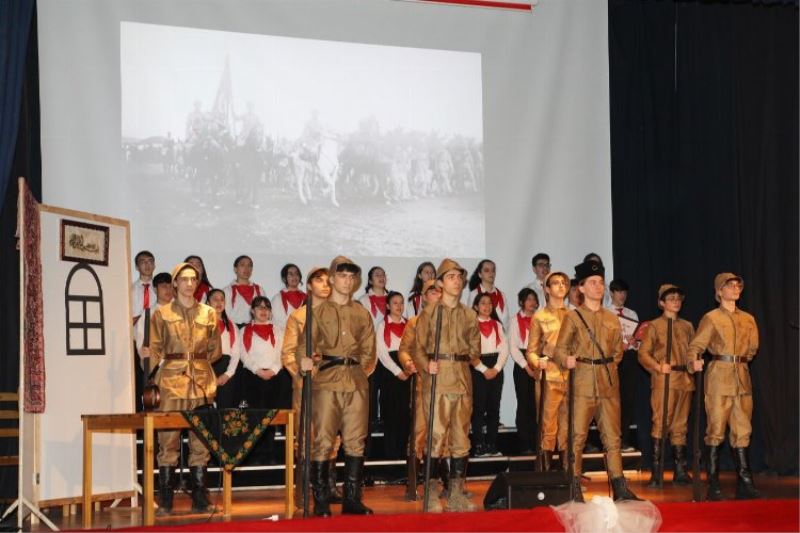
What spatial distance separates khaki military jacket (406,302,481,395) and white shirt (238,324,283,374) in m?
2.15

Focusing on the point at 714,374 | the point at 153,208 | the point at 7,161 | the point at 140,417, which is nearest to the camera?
the point at 140,417

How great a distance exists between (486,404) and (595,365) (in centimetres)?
237

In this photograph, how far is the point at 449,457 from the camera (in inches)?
303

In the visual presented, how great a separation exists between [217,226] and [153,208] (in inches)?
24.1

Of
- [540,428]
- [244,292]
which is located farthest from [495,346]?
[244,292]

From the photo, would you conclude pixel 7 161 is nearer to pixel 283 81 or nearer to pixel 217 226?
pixel 217 226

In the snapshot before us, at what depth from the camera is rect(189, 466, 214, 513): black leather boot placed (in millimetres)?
7727

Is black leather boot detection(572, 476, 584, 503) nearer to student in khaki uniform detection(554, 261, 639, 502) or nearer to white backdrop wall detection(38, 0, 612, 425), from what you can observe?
student in khaki uniform detection(554, 261, 639, 502)

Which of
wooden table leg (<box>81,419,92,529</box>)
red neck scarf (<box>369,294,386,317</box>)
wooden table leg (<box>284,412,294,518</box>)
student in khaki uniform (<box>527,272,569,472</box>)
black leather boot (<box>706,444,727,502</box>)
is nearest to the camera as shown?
wooden table leg (<box>284,412,294,518</box>)

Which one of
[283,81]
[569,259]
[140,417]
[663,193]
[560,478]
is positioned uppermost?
[283,81]

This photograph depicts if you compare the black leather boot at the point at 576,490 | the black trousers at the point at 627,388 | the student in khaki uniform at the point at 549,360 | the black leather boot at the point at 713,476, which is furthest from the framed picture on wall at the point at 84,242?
the black trousers at the point at 627,388

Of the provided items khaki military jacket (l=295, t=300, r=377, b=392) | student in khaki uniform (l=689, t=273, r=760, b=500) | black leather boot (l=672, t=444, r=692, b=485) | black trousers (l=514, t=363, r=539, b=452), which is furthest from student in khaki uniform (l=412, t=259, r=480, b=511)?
black leather boot (l=672, t=444, r=692, b=485)

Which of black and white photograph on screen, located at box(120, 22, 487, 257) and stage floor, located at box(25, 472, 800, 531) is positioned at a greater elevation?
black and white photograph on screen, located at box(120, 22, 487, 257)

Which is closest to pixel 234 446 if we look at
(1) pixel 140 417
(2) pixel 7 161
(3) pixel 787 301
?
(1) pixel 140 417
